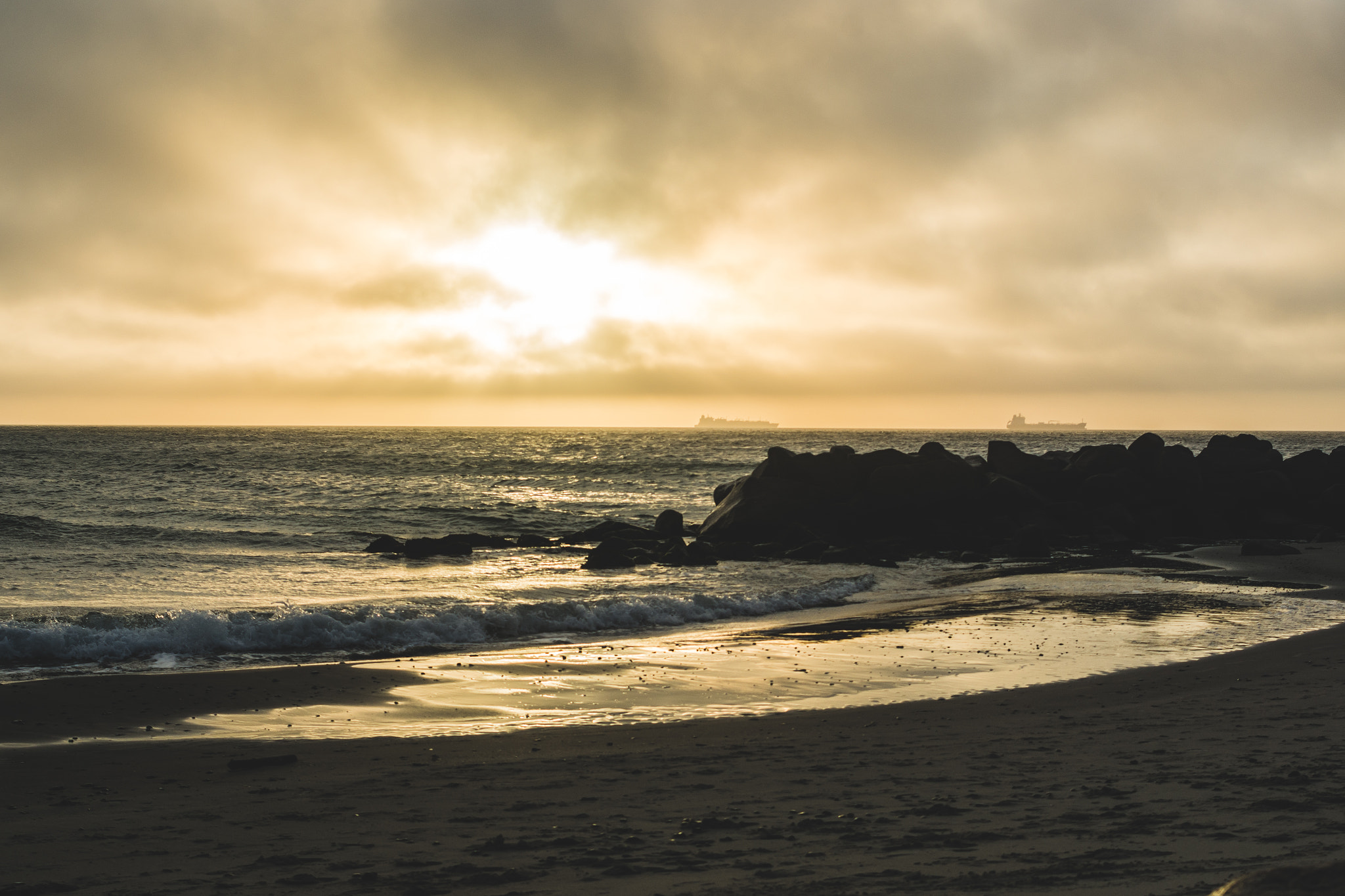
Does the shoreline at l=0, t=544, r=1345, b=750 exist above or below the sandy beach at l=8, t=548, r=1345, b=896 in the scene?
below

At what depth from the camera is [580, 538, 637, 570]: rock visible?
25.5 m

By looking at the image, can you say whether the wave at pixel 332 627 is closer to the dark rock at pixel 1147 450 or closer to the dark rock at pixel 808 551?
the dark rock at pixel 808 551

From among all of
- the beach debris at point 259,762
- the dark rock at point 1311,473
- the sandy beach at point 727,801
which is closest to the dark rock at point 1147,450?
the dark rock at point 1311,473

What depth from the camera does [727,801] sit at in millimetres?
6828

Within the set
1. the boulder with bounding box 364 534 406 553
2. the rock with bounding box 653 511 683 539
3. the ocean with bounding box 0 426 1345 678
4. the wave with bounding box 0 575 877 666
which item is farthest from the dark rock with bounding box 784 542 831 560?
the boulder with bounding box 364 534 406 553

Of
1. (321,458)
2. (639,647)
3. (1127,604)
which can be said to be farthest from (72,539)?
(321,458)

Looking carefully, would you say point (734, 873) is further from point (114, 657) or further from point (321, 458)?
point (321, 458)

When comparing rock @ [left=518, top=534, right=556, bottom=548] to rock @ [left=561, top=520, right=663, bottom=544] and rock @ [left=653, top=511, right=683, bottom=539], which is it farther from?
rock @ [left=653, top=511, right=683, bottom=539]

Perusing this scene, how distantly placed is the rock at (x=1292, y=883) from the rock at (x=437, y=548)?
26952 mm

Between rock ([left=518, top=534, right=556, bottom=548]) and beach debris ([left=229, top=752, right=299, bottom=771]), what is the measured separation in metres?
23.4

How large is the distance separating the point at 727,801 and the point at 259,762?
4181 mm

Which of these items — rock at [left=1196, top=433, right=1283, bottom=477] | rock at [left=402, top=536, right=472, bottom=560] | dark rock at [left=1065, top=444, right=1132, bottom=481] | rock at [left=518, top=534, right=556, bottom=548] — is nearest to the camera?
rock at [left=402, top=536, right=472, bottom=560]

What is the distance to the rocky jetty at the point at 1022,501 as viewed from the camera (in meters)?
29.4

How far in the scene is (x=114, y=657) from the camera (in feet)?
44.8
